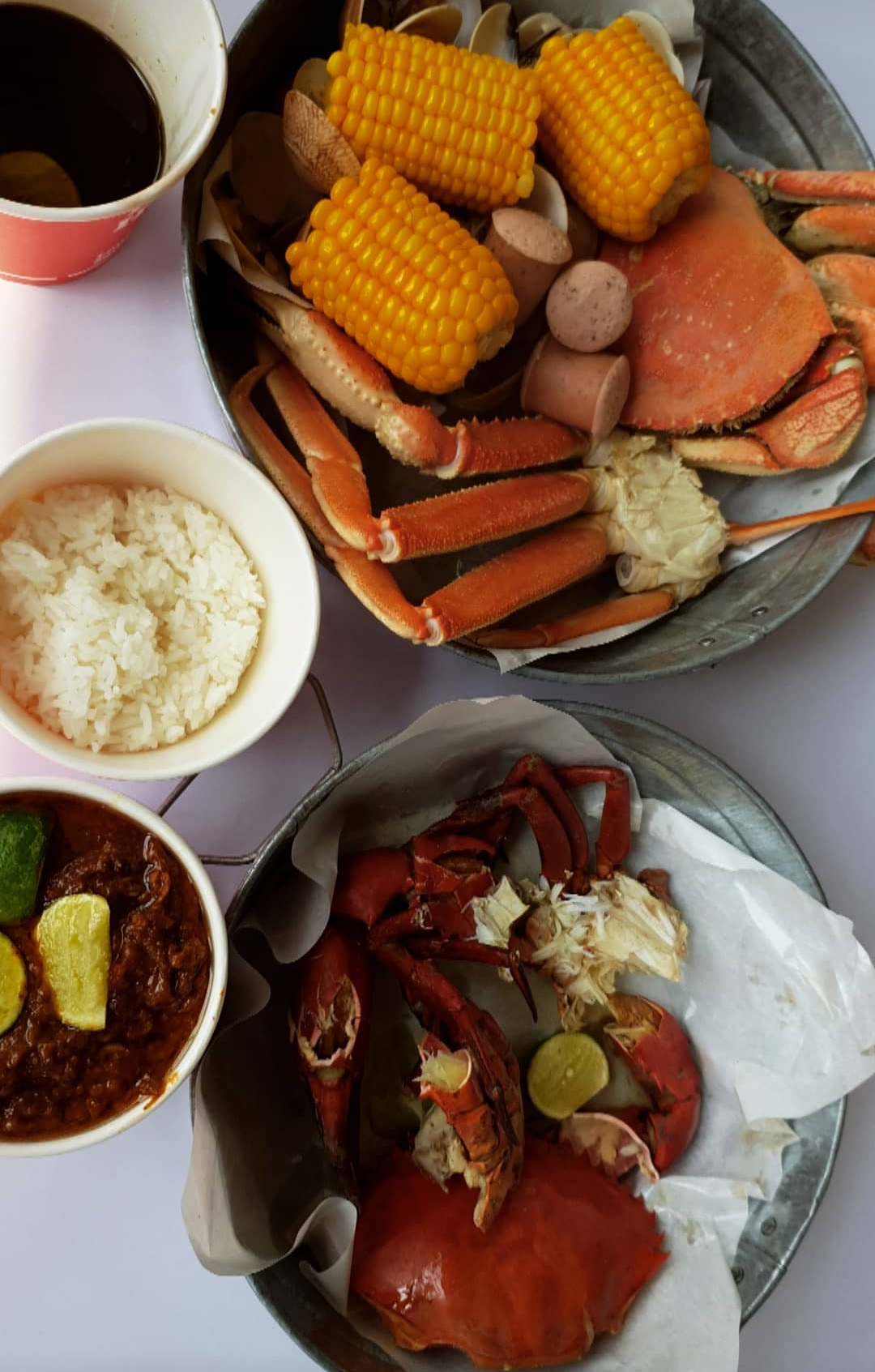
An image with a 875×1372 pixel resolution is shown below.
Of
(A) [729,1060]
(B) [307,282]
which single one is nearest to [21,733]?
(B) [307,282]

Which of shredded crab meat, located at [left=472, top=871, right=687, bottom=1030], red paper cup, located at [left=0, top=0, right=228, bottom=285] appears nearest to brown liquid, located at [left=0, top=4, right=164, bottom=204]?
red paper cup, located at [left=0, top=0, right=228, bottom=285]

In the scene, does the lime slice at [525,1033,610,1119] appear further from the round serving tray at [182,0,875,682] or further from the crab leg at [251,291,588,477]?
the crab leg at [251,291,588,477]

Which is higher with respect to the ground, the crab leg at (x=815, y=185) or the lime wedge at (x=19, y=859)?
the crab leg at (x=815, y=185)

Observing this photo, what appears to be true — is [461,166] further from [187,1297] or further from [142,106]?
[187,1297]

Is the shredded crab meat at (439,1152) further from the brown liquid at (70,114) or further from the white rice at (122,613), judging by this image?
the brown liquid at (70,114)

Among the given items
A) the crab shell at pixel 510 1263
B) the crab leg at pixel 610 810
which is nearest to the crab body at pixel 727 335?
the crab leg at pixel 610 810

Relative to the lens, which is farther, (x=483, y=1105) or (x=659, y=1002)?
(x=659, y=1002)

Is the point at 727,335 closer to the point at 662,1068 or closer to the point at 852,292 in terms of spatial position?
the point at 852,292

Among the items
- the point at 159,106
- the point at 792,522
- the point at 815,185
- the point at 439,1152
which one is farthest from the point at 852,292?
the point at 439,1152
